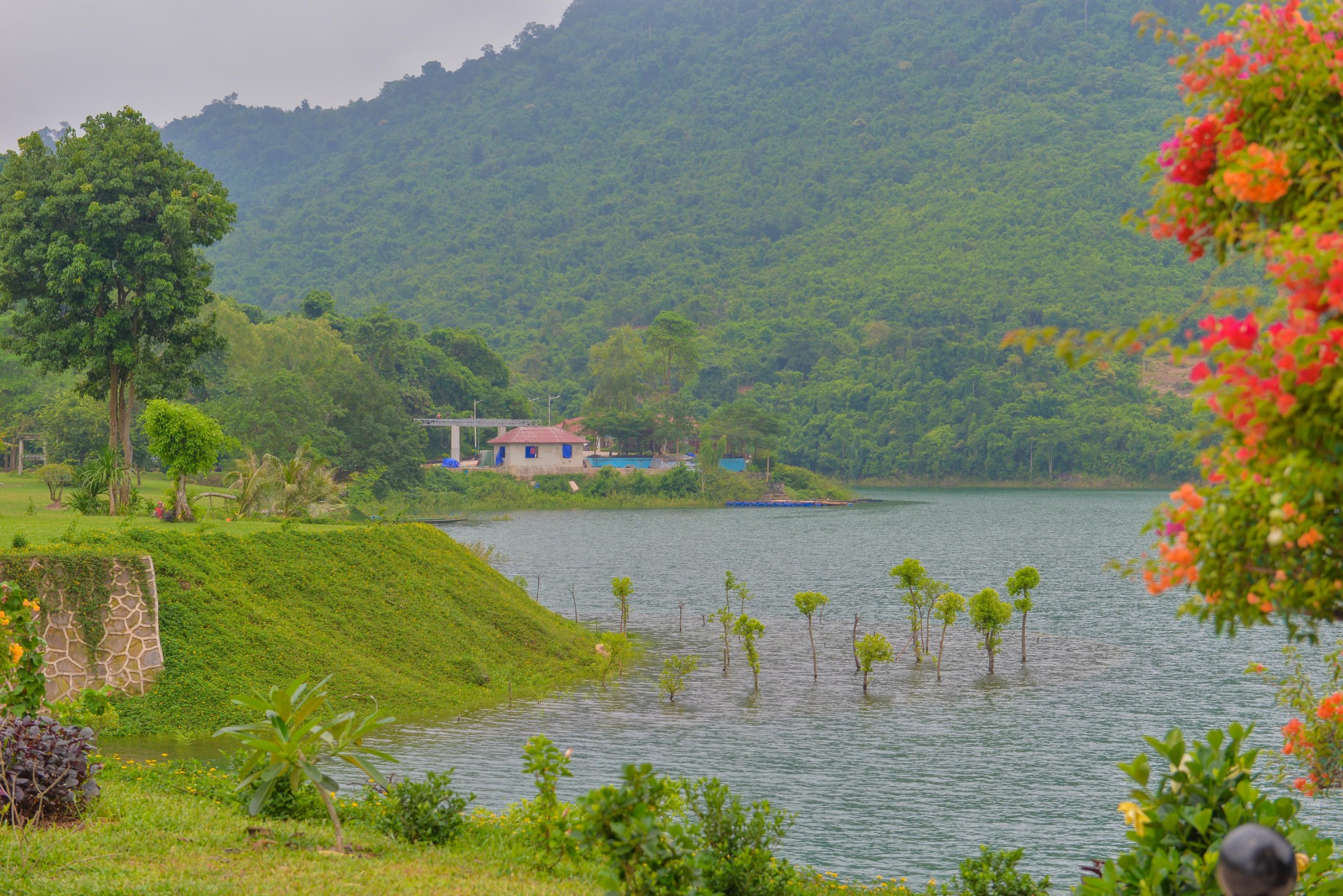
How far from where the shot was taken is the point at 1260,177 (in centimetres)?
330

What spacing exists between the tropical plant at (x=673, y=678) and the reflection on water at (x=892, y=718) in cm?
27

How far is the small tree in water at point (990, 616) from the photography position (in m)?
23.8

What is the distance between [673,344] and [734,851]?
10215 centimetres

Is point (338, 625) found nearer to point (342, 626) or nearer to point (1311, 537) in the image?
point (342, 626)

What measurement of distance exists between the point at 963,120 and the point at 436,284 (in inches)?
3393

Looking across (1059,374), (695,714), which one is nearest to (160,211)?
(695,714)

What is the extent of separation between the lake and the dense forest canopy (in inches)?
2077

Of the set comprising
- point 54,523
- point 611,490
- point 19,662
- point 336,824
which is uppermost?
point 54,523

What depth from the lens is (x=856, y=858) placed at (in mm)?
11938

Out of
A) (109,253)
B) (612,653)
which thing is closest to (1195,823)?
(612,653)

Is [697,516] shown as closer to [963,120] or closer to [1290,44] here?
[1290,44]

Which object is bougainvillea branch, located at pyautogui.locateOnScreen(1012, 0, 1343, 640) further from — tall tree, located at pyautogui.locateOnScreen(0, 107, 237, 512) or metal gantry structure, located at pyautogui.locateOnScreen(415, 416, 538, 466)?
metal gantry structure, located at pyautogui.locateOnScreen(415, 416, 538, 466)

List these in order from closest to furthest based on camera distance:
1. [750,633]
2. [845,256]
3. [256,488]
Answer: [750,633] → [256,488] → [845,256]

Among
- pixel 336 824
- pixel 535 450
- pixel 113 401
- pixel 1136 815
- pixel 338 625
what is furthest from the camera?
pixel 535 450
